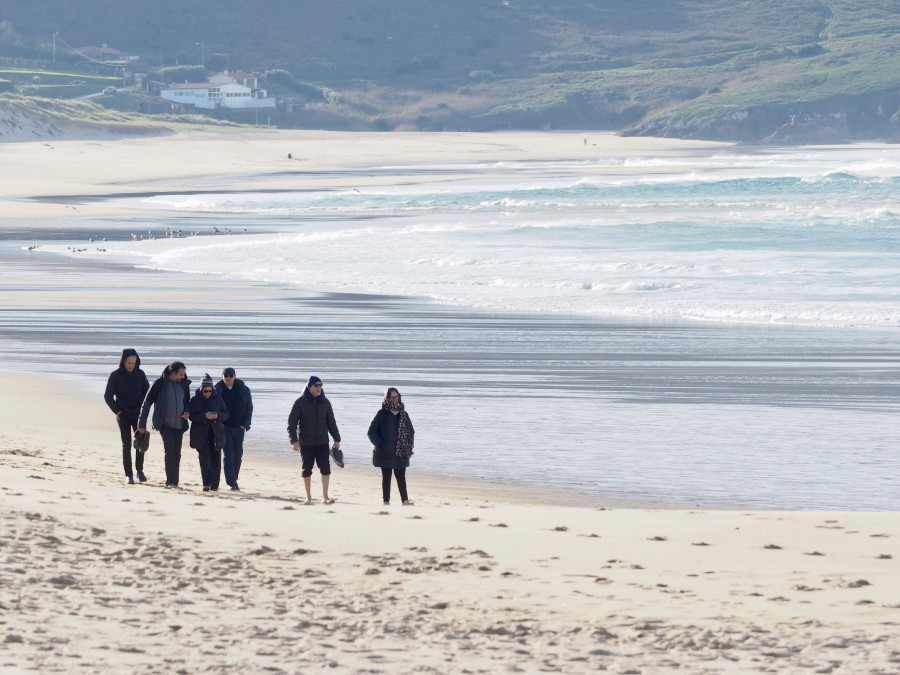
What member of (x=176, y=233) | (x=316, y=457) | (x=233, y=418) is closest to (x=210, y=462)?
(x=233, y=418)

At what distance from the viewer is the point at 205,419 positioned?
10.4m

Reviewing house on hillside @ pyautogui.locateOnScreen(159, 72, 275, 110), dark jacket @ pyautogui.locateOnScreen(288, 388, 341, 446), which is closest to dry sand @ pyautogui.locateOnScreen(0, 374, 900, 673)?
dark jacket @ pyautogui.locateOnScreen(288, 388, 341, 446)

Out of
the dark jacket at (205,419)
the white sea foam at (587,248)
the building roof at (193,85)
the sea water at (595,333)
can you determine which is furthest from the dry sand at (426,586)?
the building roof at (193,85)

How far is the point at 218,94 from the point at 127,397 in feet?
393

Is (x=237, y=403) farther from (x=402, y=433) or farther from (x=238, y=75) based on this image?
(x=238, y=75)

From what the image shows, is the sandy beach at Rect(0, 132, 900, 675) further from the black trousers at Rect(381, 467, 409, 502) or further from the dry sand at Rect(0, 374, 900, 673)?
the black trousers at Rect(381, 467, 409, 502)

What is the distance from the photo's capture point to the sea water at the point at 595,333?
11.7 meters

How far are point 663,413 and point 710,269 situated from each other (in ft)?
46.6

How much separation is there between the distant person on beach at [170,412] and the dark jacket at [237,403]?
0.32 m

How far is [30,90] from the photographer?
371 feet

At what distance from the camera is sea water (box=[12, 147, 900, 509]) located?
1167 cm

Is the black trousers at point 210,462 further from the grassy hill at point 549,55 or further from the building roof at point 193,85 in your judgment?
the building roof at point 193,85

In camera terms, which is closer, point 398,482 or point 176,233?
point 398,482

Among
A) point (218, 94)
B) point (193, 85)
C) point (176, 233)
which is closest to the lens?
point (176, 233)
